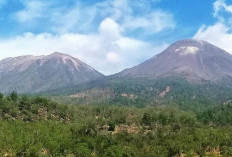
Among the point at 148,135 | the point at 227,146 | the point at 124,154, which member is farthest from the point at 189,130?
the point at 124,154

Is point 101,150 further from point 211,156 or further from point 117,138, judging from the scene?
point 211,156

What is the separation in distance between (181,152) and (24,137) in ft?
190

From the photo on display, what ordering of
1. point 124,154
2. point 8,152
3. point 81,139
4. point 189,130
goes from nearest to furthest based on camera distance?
point 8,152 → point 124,154 → point 81,139 → point 189,130

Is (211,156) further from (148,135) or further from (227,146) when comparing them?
(148,135)

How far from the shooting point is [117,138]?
171750 millimetres

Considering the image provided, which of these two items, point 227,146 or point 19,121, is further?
point 19,121

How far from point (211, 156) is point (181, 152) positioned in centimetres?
1268

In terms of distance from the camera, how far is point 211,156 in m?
139

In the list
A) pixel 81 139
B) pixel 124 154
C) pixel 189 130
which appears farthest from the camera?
pixel 189 130

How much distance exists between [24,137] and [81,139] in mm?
24424

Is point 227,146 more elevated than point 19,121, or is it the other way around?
point 19,121

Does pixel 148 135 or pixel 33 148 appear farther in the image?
pixel 148 135

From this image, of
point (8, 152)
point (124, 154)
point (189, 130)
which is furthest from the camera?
point (189, 130)

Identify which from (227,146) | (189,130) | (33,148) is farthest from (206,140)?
(33,148)
